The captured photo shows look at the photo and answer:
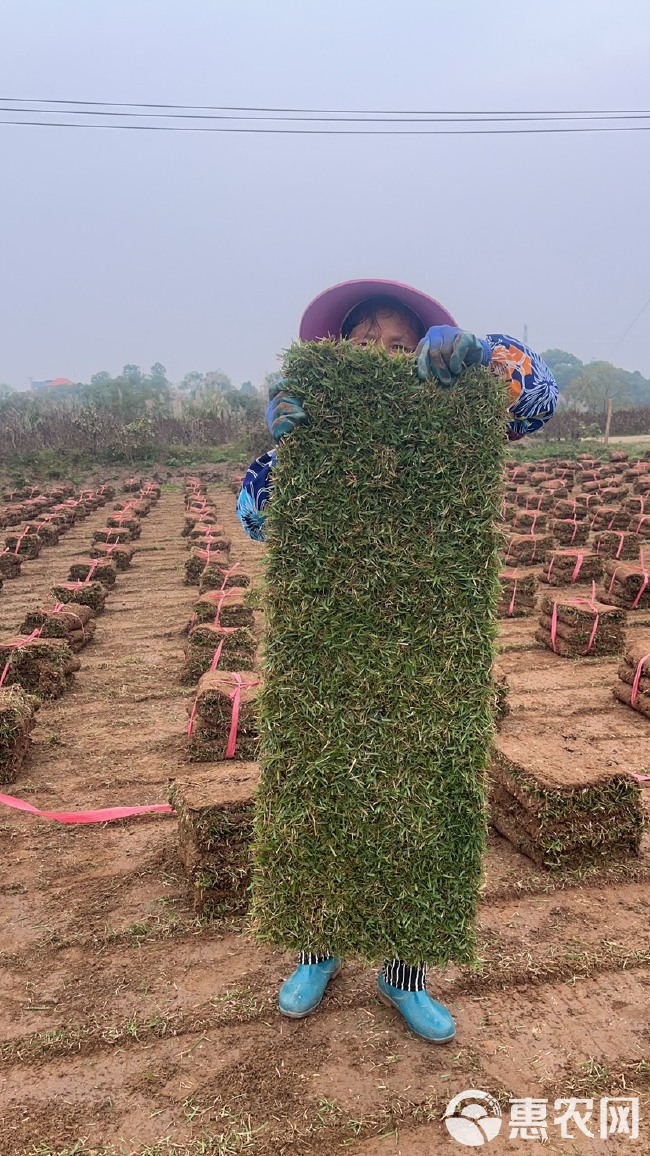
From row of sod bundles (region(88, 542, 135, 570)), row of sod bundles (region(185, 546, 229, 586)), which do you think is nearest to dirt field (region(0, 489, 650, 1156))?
row of sod bundles (region(185, 546, 229, 586))

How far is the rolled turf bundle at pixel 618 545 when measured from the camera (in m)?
12.5

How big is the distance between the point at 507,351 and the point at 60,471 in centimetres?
3353

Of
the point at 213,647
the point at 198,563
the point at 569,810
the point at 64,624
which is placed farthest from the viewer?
the point at 198,563

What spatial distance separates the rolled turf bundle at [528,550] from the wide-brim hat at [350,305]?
959cm

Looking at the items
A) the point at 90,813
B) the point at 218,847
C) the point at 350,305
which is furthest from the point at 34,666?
the point at 350,305

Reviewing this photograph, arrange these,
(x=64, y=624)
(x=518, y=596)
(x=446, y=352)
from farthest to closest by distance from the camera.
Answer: (x=518, y=596), (x=64, y=624), (x=446, y=352)

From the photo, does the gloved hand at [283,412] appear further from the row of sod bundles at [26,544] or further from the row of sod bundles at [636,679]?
the row of sod bundles at [26,544]

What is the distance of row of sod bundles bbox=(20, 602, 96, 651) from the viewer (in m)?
8.05

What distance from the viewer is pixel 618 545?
12508 millimetres

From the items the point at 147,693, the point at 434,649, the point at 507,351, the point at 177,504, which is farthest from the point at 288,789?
the point at 177,504

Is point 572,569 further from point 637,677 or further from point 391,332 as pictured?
point 391,332

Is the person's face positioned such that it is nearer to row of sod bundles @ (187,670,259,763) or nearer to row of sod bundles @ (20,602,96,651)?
row of sod bundles @ (187,670,259,763)

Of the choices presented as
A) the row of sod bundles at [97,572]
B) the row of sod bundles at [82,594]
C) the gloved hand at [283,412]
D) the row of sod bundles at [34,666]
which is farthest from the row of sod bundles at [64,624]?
the gloved hand at [283,412]

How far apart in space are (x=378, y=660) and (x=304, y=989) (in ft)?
5.16
